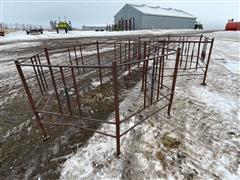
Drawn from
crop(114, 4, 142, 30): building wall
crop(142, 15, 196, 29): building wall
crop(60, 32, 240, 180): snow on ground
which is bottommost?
crop(60, 32, 240, 180): snow on ground

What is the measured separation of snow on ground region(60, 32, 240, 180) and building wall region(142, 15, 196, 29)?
137 feet

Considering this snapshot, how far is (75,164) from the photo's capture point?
7.29 ft

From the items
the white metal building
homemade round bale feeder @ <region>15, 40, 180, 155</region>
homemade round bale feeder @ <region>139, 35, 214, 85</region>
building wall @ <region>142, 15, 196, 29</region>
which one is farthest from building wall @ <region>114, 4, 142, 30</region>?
homemade round bale feeder @ <region>15, 40, 180, 155</region>

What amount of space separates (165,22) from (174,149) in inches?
2005

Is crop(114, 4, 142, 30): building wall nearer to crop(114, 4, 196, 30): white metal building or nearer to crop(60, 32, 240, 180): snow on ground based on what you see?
crop(114, 4, 196, 30): white metal building

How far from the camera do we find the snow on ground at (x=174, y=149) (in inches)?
82.3

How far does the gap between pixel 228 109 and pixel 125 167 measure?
2.85 m

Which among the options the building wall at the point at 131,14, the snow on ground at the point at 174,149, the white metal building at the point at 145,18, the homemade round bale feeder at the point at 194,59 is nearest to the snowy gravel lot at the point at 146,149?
the snow on ground at the point at 174,149

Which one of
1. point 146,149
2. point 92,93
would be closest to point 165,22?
point 92,93

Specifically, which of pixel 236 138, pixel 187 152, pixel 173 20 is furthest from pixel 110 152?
pixel 173 20

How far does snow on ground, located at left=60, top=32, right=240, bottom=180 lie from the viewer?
2090mm

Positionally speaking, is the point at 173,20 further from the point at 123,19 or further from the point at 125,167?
the point at 125,167

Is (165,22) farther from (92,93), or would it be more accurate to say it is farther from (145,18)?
(92,93)

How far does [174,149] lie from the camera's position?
2.44 m
